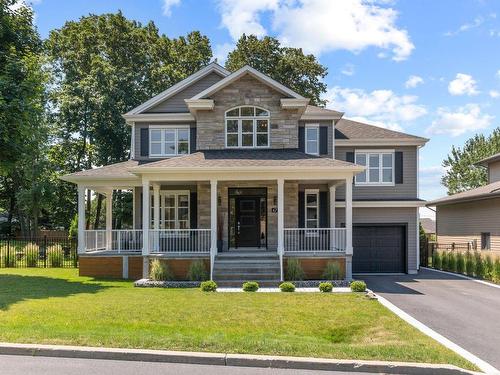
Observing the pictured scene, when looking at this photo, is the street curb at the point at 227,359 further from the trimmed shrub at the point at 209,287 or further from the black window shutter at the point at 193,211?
the black window shutter at the point at 193,211

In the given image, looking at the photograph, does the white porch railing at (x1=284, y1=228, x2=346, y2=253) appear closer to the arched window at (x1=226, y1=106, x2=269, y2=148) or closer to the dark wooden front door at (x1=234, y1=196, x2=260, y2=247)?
the dark wooden front door at (x1=234, y1=196, x2=260, y2=247)

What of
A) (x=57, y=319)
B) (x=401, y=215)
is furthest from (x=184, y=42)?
(x=57, y=319)

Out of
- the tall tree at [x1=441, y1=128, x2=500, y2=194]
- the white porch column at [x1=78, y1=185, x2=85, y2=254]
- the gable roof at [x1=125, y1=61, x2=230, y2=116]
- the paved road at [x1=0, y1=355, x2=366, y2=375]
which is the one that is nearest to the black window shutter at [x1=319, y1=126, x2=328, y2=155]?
the gable roof at [x1=125, y1=61, x2=230, y2=116]

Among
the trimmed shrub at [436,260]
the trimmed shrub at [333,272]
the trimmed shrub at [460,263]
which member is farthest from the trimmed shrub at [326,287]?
the trimmed shrub at [436,260]

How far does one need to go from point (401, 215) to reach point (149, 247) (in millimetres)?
10860

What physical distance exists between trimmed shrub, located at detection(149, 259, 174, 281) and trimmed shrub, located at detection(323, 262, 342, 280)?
5075 mm

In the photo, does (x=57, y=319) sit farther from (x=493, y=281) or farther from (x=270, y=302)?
(x=493, y=281)

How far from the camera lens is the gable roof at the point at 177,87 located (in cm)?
2077

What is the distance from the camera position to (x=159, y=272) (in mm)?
15734

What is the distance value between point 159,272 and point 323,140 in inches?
355

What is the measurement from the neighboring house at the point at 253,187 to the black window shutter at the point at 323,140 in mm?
42

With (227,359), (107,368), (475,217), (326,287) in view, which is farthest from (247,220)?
(107,368)

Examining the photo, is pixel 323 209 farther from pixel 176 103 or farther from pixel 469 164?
pixel 469 164

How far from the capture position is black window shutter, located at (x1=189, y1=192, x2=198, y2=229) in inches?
776
